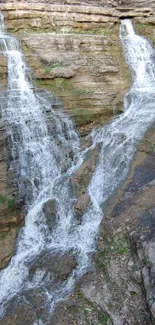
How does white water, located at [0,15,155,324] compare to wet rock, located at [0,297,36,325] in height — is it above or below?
above

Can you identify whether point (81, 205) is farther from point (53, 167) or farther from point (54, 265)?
point (54, 265)

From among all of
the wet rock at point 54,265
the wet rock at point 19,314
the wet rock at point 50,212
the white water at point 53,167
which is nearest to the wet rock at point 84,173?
the white water at point 53,167

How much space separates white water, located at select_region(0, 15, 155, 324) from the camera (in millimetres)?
7114

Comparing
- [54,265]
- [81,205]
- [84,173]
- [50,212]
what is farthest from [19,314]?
[84,173]

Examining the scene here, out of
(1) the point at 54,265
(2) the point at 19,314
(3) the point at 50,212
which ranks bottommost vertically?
(2) the point at 19,314

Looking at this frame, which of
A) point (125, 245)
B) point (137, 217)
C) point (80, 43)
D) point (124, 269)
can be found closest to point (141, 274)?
point (124, 269)

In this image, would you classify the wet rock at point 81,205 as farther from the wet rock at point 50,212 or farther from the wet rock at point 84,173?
the wet rock at point 50,212

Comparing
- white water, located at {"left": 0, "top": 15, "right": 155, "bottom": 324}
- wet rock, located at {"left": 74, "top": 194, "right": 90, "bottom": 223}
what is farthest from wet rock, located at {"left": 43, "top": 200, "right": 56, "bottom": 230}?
wet rock, located at {"left": 74, "top": 194, "right": 90, "bottom": 223}

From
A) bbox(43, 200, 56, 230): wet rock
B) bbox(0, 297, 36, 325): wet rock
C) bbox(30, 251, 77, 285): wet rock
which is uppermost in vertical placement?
bbox(43, 200, 56, 230): wet rock

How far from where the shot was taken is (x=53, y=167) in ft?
30.0

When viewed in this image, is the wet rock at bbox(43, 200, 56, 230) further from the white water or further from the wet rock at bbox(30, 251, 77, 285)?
the wet rock at bbox(30, 251, 77, 285)

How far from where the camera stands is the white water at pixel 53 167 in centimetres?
711

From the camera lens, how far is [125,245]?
6961 millimetres

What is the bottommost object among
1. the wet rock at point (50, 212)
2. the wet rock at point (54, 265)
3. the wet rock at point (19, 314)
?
the wet rock at point (19, 314)
